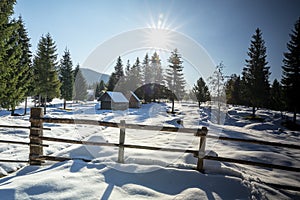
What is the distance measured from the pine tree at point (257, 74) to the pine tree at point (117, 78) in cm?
3119

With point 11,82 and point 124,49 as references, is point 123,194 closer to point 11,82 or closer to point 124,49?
point 124,49

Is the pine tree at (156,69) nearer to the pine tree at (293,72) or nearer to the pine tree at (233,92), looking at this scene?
the pine tree at (233,92)

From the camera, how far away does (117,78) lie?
54.6m

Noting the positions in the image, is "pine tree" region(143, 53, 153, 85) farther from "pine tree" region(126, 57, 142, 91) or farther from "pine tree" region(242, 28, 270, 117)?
"pine tree" region(242, 28, 270, 117)

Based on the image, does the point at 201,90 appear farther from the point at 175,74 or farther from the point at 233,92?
the point at 233,92

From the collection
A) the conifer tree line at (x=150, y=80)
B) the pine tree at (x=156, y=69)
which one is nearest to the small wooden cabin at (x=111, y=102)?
the conifer tree line at (x=150, y=80)

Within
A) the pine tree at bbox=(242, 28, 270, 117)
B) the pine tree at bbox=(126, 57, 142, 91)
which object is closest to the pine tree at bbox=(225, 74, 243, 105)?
the pine tree at bbox=(242, 28, 270, 117)

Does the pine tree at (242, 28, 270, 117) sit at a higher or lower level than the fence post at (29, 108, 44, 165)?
higher

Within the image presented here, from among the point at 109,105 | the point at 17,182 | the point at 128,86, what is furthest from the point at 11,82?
the point at 128,86

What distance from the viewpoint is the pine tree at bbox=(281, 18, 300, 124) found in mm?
27906

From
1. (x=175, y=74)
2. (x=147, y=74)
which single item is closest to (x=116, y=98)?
(x=175, y=74)

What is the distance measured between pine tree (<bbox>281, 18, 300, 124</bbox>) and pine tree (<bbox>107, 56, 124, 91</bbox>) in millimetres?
36612

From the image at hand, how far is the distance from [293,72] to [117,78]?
41.0 m

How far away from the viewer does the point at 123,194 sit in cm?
358
